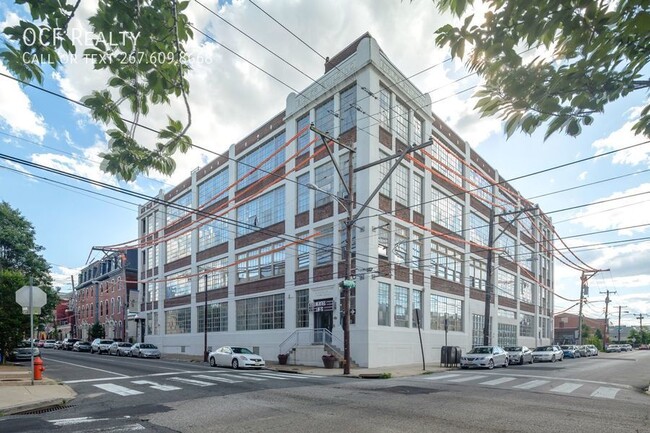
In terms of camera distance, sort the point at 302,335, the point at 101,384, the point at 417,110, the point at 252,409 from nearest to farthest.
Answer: the point at 252,409
the point at 101,384
the point at 302,335
the point at 417,110

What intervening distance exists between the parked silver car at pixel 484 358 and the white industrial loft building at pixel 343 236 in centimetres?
450

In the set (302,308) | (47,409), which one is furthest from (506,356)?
(47,409)

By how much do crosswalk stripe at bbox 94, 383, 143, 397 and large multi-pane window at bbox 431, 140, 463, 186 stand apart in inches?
1050

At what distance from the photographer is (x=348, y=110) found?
1163 inches

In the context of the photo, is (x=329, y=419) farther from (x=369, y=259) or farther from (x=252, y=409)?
(x=369, y=259)

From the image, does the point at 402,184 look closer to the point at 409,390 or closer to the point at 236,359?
the point at 236,359

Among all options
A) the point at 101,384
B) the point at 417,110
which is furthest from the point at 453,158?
the point at 101,384

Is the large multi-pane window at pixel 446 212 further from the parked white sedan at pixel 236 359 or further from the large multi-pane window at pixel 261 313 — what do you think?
the parked white sedan at pixel 236 359

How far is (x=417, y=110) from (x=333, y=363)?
60.7 ft

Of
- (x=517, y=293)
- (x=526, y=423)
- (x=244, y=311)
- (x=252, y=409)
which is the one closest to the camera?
(x=526, y=423)

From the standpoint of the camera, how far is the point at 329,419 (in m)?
8.91

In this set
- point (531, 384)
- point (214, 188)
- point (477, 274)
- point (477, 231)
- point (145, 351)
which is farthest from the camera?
point (214, 188)

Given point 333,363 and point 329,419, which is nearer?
point 329,419

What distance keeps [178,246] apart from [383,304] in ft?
96.7
